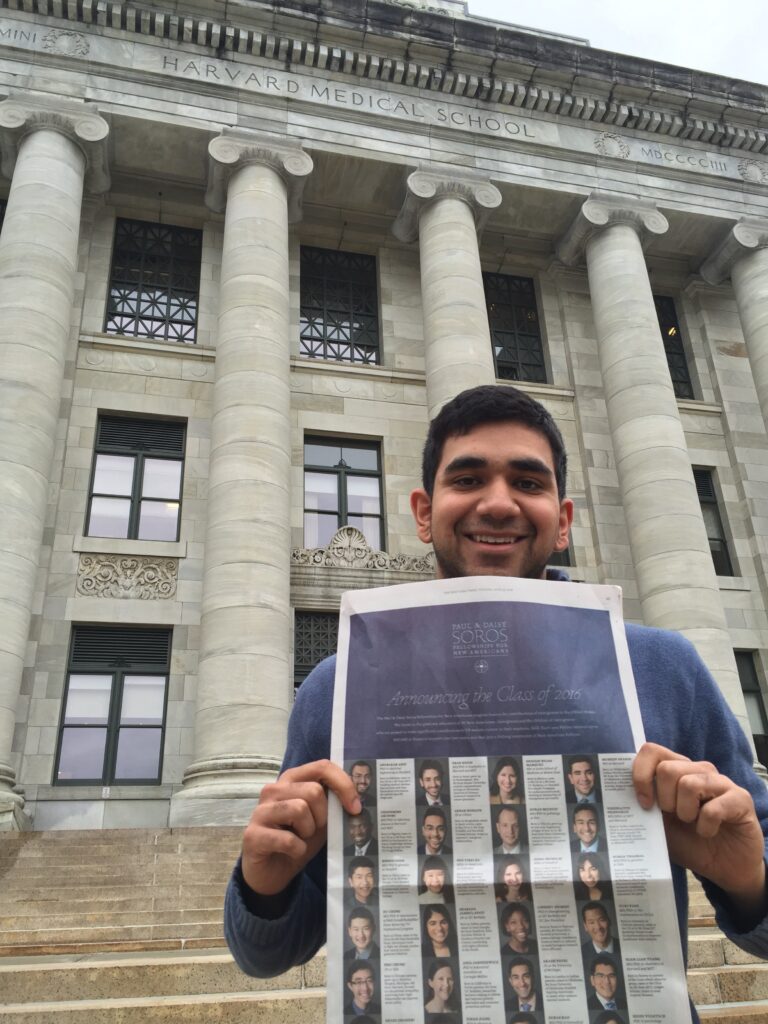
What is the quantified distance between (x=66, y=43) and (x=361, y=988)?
22363 mm

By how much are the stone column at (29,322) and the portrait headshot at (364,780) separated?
12972 mm

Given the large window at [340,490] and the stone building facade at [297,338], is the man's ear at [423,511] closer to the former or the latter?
the stone building facade at [297,338]

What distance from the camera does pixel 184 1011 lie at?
4.89 meters

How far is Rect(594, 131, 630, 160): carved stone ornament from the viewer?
22259mm

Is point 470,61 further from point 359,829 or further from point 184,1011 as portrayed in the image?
point 359,829

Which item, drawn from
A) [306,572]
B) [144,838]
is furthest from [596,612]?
[306,572]

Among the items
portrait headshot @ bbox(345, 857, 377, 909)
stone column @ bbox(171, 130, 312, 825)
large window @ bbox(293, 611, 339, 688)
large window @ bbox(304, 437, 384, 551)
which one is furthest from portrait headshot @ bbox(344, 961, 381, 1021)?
large window @ bbox(304, 437, 384, 551)

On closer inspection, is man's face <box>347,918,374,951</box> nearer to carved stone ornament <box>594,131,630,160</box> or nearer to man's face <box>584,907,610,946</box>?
man's face <box>584,907,610,946</box>

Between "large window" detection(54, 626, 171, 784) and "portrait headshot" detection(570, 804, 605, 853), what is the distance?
15.7m

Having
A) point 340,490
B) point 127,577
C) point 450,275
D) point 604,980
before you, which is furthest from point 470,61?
point 604,980

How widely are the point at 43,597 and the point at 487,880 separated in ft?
54.5

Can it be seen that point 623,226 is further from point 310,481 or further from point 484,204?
point 310,481

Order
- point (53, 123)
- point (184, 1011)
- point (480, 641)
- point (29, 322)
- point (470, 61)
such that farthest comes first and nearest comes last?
1. point (470, 61)
2. point (53, 123)
3. point (29, 322)
4. point (184, 1011)
5. point (480, 641)

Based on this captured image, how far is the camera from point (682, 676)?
2170mm
